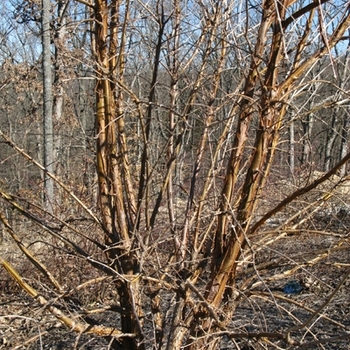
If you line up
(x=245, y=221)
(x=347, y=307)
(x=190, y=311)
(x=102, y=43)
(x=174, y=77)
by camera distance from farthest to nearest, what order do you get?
(x=347, y=307)
(x=174, y=77)
(x=102, y=43)
(x=190, y=311)
(x=245, y=221)

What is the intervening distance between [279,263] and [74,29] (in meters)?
1.84

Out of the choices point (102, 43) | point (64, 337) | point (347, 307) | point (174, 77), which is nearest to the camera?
point (102, 43)

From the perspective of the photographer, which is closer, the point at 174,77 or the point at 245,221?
the point at 245,221

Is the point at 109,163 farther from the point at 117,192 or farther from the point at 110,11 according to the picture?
the point at 110,11

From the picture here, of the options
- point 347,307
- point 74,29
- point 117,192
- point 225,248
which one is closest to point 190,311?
point 225,248

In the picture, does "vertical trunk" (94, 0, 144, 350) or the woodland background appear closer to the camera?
the woodland background

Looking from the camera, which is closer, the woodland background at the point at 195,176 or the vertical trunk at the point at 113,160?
the woodland background at the point at 195,176

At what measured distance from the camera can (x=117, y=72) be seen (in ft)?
9.88

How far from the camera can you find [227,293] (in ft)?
8.80

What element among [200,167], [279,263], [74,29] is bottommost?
[279,263]

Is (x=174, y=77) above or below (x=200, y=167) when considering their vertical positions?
above

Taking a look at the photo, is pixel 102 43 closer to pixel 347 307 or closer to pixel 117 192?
pixel 117 192

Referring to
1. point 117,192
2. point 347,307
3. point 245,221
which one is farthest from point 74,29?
point 347,307

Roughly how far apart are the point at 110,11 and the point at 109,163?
3.02ft
